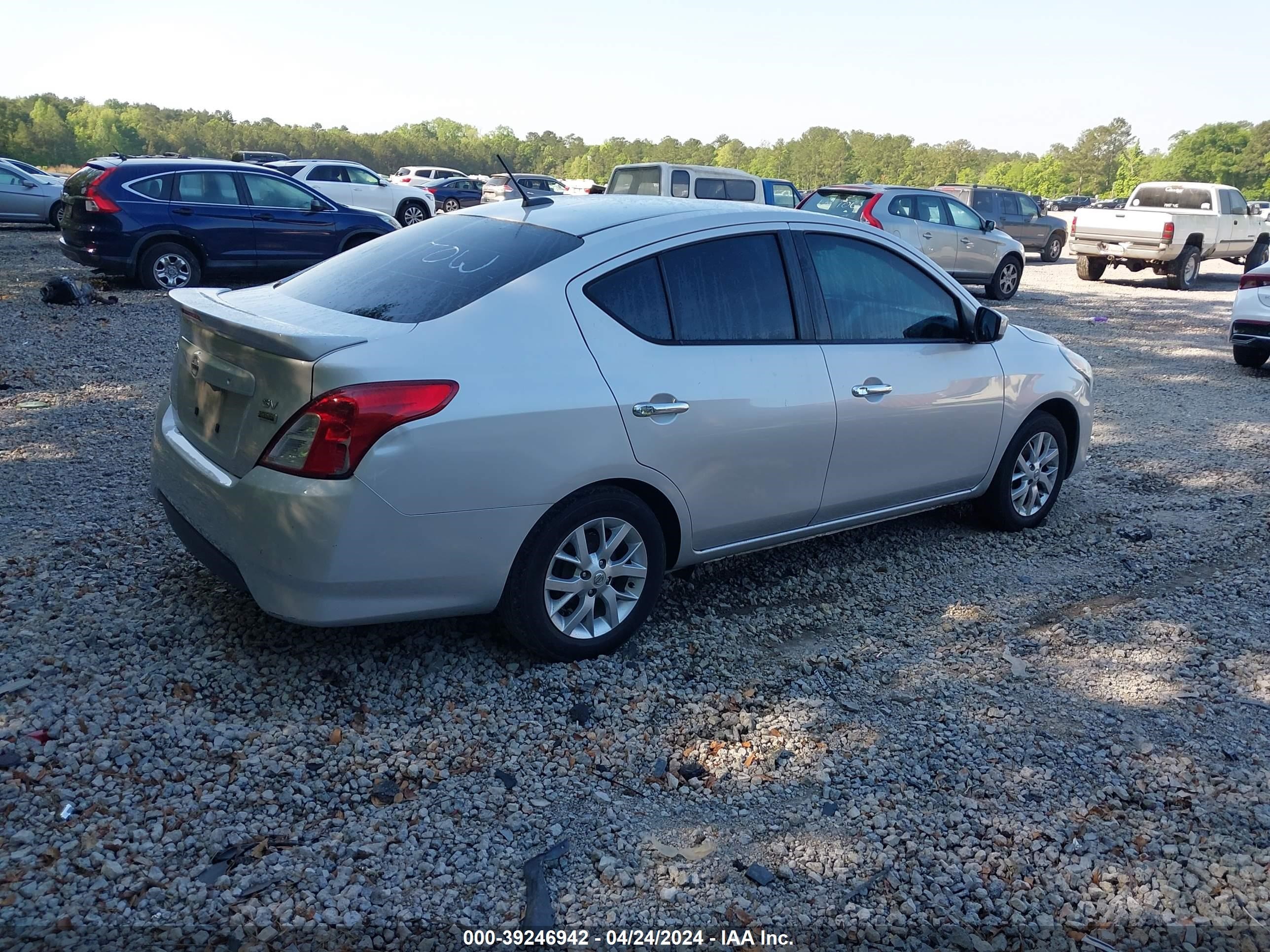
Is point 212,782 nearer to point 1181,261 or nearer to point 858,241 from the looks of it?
point 858,241

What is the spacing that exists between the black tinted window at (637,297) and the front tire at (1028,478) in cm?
240

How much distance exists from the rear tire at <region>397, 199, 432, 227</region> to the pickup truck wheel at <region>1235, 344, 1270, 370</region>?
16.7 meters

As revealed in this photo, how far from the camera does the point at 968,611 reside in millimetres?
4609

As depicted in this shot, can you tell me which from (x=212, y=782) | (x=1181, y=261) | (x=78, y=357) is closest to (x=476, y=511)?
(x=212, y=782)

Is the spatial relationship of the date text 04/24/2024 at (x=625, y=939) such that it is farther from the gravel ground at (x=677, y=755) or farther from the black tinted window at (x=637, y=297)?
the black tinted window at (x=637, y=297)

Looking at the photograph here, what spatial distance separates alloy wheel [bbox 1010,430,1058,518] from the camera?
18.0 feet

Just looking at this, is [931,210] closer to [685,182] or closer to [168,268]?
[685,182]

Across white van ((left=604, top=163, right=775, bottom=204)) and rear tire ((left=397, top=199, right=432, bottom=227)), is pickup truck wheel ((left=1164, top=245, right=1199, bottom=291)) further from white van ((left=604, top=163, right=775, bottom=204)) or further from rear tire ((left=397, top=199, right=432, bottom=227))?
rear tire ((left=397, top=199, right=432, bottom=227))

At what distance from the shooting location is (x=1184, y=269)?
19.9 m

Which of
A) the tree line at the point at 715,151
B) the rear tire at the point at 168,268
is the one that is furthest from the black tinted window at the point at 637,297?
the tree line at the point at 715,151

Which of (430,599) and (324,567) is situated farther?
(430,599)

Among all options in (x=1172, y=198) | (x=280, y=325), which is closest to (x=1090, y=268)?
(x=1172, y=198)

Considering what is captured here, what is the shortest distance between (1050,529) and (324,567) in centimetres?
423

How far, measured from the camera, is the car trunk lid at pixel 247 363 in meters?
3.25
